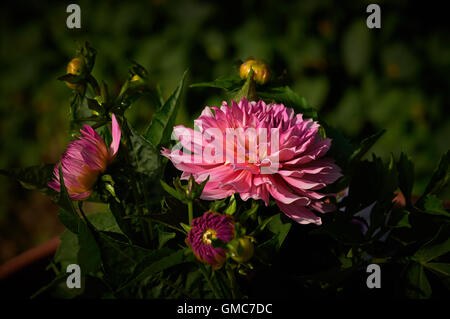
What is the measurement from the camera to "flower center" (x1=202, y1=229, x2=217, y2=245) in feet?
1.19

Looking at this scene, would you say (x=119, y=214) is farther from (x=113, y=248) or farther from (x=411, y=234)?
(x=411, y=234)

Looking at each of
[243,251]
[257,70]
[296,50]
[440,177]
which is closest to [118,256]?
[243,251]

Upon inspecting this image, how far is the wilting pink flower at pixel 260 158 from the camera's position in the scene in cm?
41

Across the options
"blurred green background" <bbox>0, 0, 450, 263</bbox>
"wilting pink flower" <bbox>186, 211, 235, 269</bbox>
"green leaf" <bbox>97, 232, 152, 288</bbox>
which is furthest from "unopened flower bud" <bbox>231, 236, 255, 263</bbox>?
"blurred green background" <bbox>0, 0, 450, 263</bbox>

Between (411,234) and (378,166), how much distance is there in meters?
0.09

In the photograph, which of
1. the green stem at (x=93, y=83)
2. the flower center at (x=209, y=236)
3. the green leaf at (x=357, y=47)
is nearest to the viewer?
the flower center at (x=209, y=236)

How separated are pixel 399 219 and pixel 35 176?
0.38 m

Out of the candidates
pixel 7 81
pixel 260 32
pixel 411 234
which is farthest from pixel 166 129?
pixel 7 81

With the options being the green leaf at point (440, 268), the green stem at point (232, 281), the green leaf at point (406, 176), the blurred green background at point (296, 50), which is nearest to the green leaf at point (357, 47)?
the blurred green background at point (296, 50)

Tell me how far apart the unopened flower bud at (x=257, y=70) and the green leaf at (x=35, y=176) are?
233mm

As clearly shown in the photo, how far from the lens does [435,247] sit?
0.48 meters

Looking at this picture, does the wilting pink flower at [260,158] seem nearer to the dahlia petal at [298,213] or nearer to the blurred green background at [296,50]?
the dahlia petal at [298,213]

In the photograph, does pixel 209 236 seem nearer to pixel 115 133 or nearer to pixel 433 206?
pixel 115 133

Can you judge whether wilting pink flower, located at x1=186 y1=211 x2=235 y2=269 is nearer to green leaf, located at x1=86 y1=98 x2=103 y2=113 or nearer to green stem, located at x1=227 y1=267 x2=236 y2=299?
green stem, located at x1=227 y1=267 x2=236 y2=299
